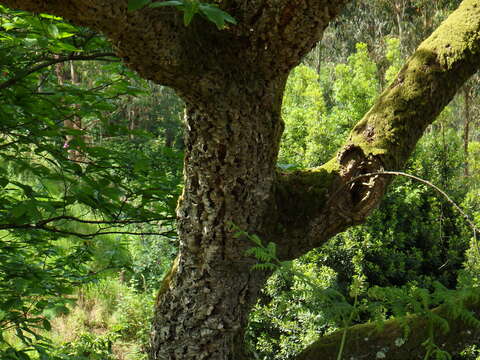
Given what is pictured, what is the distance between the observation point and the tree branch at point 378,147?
6.42ft

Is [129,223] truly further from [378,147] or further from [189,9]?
[189,9]

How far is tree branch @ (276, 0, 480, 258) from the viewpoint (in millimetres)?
1958

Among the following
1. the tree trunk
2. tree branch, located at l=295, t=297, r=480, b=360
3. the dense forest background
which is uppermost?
the dense forest background

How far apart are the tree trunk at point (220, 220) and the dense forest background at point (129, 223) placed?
0.32m

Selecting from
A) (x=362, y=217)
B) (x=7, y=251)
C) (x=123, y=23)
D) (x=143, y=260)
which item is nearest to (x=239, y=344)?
(x=362, y=217)

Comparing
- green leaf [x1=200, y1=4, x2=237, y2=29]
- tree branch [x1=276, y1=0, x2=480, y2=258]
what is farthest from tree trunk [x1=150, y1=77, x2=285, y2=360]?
green leaf [x1=200, y1=4, x2=237, y2=29]

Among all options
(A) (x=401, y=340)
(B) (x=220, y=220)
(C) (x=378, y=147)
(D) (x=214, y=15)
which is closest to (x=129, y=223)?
(B) (x=220, y=220)

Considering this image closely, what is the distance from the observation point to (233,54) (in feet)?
5.15

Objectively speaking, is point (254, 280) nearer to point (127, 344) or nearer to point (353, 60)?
point (127, 344)

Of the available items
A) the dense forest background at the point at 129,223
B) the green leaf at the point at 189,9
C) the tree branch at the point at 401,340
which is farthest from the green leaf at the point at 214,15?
the tree branch at the point at 401,340

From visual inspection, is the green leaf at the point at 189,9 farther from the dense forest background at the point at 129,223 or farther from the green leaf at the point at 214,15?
the dense forest background at the point at 129,223

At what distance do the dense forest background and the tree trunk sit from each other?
1.06 ft

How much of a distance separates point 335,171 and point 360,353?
2.37 feet

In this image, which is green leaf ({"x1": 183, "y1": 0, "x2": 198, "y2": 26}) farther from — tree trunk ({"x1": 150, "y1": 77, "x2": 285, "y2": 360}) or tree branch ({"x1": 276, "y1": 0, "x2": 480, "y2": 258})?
tree branch ({"x1": 276, "y1": 0, "x2": 480, "y2": 258})
